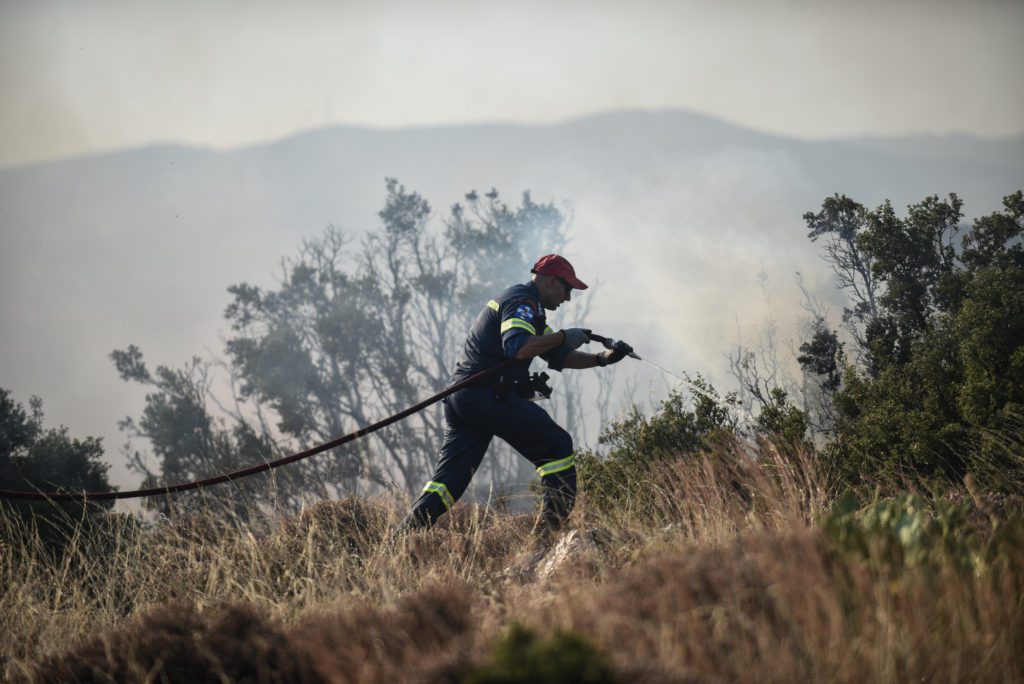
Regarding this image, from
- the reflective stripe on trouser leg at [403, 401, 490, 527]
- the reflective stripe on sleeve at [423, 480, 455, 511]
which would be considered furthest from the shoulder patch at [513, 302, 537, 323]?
the reflective stripe on sleeve at [423, 480, 455, 511]

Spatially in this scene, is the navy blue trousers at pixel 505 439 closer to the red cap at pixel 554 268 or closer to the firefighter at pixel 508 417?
the firefighter at pixel 508 417

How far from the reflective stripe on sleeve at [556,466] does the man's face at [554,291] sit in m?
1.19

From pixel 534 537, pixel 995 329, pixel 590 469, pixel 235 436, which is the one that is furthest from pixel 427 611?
pixel 235 436

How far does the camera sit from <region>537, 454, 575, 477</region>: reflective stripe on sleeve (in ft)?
18.7

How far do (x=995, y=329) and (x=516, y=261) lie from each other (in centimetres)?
2838

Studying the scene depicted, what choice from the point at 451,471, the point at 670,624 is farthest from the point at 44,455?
the point at 670,624

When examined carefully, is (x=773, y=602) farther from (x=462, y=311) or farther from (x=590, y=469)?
(x=462, y=311)

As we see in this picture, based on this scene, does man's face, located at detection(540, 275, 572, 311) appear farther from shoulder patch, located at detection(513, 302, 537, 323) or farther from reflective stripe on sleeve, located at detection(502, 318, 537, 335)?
reflective stripe on sleeve, located at detection(502, 318, 537, 335)

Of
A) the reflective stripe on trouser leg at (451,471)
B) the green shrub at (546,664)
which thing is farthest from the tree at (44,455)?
the green shrub at (546,664)

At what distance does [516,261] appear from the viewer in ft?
119

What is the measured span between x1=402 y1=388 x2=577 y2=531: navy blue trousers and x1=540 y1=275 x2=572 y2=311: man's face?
843mm

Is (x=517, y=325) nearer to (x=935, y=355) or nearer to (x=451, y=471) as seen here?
(x=451, y=471)

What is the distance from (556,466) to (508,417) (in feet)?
1.48

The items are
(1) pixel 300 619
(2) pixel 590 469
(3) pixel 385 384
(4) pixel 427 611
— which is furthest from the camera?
(3) pixel 385 384
